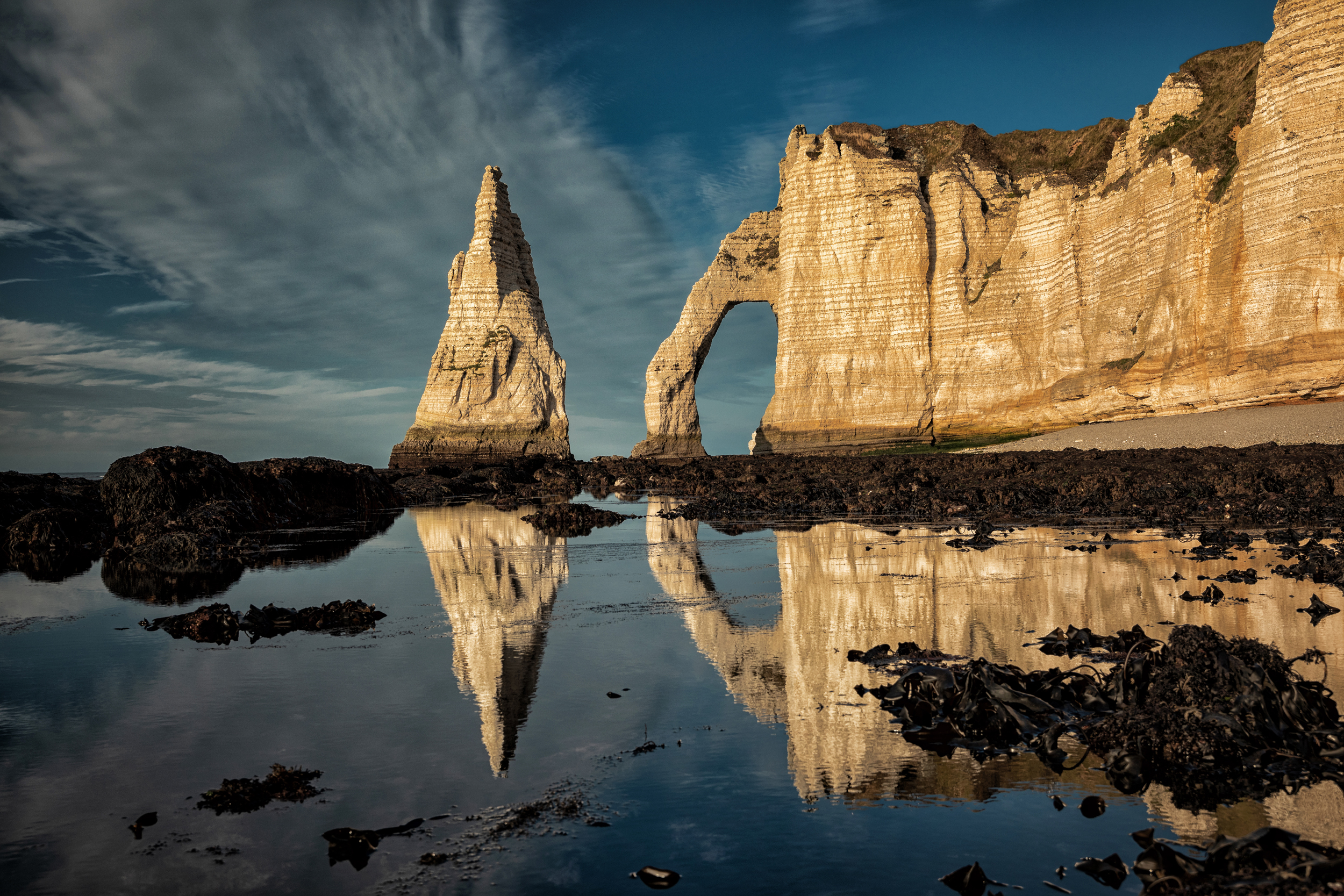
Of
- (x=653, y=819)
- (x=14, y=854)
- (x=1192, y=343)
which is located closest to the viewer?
(x=14, y=854)

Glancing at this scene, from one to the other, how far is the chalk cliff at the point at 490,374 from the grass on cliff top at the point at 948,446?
24.5 metres

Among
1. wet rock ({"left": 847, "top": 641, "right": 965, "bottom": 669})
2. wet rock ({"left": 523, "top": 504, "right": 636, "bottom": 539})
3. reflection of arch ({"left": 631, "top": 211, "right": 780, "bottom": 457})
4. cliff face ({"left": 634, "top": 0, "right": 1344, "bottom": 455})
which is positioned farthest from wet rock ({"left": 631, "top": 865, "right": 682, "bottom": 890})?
reflection of arch ({"left": 631, "top": 211, "right": 780, "bottom": 457})

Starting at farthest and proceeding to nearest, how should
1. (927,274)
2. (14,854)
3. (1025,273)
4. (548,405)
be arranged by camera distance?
(548,405), (927,274), (1025,273), (14,854)

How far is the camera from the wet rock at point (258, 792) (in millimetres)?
3232

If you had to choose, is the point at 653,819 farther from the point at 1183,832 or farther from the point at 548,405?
the point at 548,405

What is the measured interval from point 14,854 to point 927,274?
156 ft

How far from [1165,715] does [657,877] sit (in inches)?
102

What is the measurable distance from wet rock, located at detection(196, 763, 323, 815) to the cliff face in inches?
1247

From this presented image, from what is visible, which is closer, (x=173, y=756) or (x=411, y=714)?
(x=173, y=756)

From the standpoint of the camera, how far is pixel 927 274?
45.6 metres

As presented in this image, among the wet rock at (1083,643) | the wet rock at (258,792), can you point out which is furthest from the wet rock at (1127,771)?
the wet rock at (258,792)

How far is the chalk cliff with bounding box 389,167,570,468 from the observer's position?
56.8 m

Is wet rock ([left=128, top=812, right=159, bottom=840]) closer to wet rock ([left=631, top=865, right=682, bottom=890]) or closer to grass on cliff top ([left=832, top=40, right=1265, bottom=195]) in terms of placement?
wet rock ([left=631, top=865, right=682, bottom=890])

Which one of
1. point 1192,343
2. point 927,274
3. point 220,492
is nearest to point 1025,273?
point 927,274
